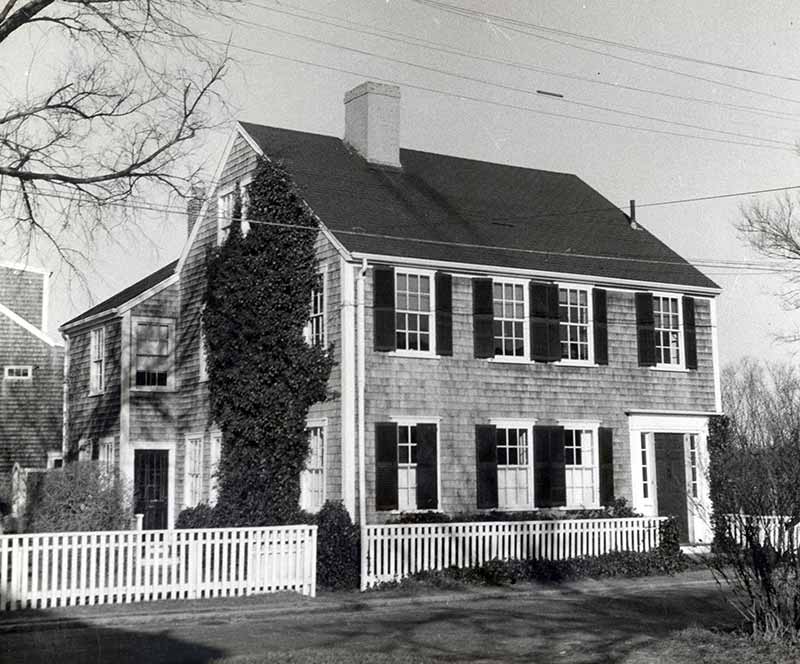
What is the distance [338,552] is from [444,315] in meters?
5.29

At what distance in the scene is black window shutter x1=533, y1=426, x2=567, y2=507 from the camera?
72.6ft

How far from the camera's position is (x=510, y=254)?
915 inches

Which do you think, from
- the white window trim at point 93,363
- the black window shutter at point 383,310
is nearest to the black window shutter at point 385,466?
the black window shutter at point 383,310

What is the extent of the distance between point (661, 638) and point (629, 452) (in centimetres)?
1170

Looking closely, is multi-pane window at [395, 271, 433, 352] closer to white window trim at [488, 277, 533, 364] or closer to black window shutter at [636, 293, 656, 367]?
white window trim at [488, 277, 533, 364]

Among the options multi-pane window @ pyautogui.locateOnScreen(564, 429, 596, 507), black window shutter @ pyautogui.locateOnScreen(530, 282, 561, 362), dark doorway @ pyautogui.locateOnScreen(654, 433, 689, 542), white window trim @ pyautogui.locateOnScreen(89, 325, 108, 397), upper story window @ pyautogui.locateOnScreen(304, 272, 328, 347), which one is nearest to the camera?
upper story window @ pyautogui.locateOnScreen(304, 272, 328, 347)

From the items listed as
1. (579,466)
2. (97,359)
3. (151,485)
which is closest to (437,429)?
(579,466)

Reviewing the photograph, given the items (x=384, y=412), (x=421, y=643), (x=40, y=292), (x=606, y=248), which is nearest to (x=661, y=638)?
(x=421, y=643)

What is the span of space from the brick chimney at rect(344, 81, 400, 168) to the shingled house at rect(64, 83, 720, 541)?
0.15 feet

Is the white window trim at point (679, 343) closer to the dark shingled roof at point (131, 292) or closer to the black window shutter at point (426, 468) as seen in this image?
the black window shutter at point (426, 468)

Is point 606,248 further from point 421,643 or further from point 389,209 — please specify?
point 421,643

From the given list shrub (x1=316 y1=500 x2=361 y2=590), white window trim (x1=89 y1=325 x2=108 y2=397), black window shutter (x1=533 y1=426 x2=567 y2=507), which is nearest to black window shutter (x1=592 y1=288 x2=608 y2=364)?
black window shutter (x1=533 y1=426 x2=567 y2=507)

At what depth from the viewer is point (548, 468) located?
2228 cm

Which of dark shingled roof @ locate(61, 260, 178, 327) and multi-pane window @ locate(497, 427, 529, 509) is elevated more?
dark shingled roof @ locate(61, 260, 178, 327)
